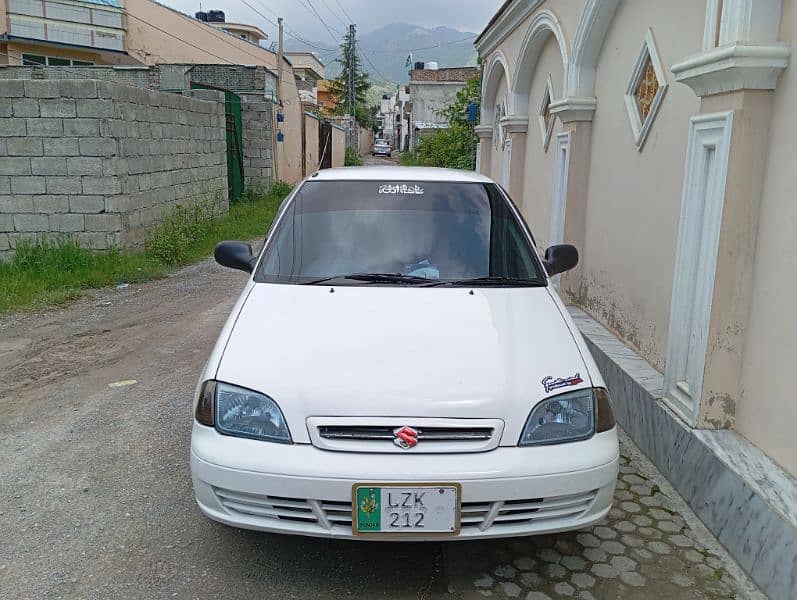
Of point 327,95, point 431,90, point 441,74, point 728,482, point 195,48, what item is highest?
point 327,95

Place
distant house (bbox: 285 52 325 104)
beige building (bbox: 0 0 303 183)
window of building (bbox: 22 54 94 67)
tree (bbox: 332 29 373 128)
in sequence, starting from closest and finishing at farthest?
beige building (bbox: 0 0 303 183) → window of building (bbox: 22 54 94 67) → distant house (bbox: 285 52 325 104) → tree (bbox: 332 29 373 128)

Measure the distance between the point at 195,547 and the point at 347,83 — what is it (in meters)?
66.1

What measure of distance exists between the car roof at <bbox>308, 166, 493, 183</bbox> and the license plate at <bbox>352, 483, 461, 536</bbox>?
7.21ft

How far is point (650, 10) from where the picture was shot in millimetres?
4926

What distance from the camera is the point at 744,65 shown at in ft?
9.90

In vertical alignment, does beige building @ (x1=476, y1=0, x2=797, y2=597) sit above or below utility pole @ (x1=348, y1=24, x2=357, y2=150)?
below

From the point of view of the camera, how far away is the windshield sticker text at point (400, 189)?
4.10m

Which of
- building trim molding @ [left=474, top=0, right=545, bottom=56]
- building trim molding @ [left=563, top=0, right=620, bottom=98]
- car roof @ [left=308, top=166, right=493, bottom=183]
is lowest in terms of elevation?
car roof @ [left=308, top=166, right=493, bottom=183]

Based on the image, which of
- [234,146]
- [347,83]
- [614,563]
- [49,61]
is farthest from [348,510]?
[347,83]

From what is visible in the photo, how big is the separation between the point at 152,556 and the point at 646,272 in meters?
3.63

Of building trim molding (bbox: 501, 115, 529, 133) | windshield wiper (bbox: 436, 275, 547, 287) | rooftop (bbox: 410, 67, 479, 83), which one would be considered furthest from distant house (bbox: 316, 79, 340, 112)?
windshield wiper (bbox: 436, 275, 547, 287)

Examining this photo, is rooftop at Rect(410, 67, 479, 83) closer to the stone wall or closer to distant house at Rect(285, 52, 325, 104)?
distant house at Rect(285, 52, 325, 104)

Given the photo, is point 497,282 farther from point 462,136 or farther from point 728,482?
point 462,136

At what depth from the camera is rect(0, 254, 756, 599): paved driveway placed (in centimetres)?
286
